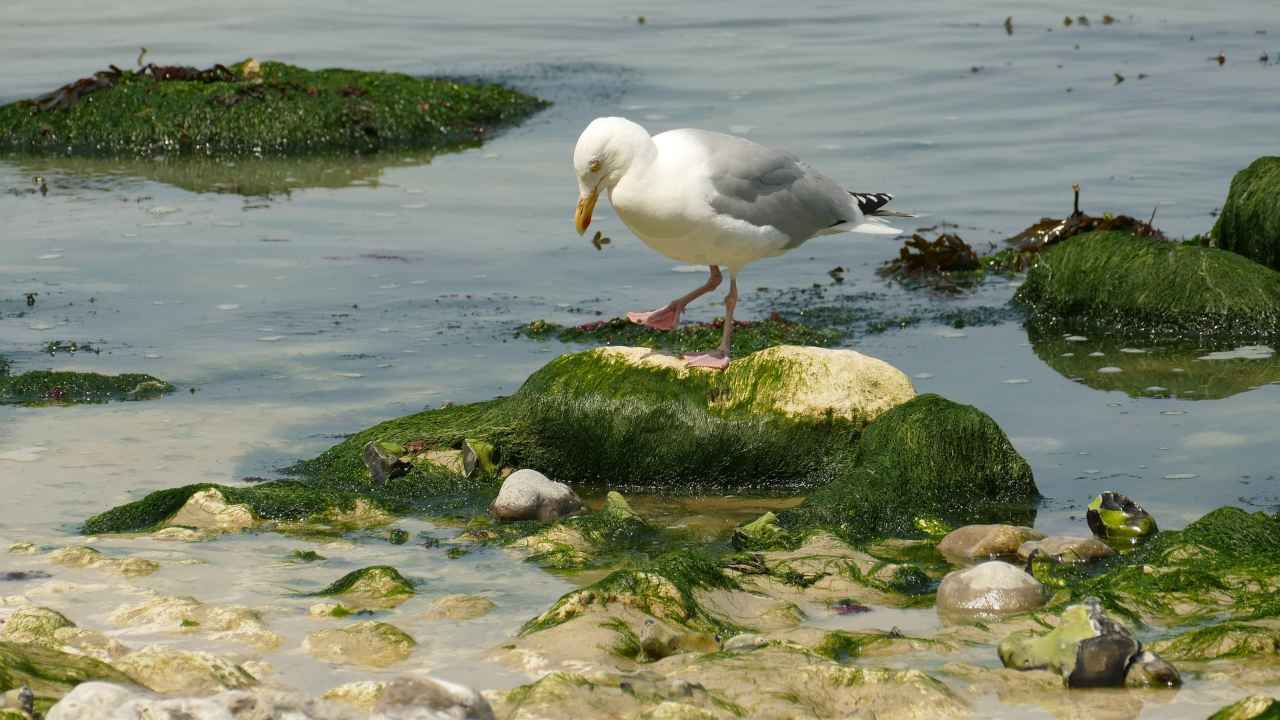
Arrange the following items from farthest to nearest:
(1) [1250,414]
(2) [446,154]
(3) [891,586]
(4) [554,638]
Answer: (2) [446,154] → (1) [1250,414] → (3) [891,586] → (4) [554,638]

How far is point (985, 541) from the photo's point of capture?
6.82 metres

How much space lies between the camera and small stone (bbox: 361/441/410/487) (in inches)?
317

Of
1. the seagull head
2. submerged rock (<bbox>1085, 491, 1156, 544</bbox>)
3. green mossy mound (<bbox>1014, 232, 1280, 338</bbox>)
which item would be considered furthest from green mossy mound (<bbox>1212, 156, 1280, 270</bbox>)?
the seagull head

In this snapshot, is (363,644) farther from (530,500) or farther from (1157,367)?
(1157,367)

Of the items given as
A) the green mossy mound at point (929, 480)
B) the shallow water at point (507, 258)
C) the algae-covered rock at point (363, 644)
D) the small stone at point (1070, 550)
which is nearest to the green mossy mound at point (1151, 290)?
the shallow water at point (507, 258)

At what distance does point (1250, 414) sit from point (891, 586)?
3.44 metres

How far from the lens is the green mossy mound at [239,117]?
1825 centimetres

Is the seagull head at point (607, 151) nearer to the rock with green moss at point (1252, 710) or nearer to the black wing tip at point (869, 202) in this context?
the black wing tip at point (869, 202)

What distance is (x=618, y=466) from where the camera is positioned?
827 centimetres

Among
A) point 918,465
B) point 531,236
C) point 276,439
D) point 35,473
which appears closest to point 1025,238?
point 531,236

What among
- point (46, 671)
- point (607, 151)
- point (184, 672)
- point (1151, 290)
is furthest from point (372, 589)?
point (1151, 290)

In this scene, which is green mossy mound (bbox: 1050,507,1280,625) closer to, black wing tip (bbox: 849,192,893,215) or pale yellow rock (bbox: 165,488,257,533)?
black wing tip (bbox: 849,192,893,215)

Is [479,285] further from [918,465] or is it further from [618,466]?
[918,465]

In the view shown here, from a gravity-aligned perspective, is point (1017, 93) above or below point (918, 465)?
above
